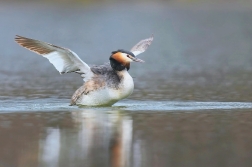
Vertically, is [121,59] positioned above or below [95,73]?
above

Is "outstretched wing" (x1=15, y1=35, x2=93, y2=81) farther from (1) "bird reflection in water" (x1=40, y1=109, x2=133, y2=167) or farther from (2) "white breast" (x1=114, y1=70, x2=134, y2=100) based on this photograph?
(1) "bird reflection in water" (x1=40, y1=109, x2=133, y2=167)

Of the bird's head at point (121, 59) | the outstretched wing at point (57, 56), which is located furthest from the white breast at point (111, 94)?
the outstretched wing at point (57, 56)

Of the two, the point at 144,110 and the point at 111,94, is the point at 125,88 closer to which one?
the point at 111,94

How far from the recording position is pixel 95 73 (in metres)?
18.7

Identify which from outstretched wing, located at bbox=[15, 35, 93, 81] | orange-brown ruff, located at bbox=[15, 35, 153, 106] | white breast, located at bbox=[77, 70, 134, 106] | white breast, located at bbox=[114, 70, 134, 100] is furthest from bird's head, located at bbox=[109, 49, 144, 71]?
outstretched wing, located at bbox=[15, 35, 93, 81]

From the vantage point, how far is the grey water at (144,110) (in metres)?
13.0

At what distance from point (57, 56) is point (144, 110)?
2145 millimetres

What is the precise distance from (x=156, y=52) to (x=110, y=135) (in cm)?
2212

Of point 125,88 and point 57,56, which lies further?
point 57,56

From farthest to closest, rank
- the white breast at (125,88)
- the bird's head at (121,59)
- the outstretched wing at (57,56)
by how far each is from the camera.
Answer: the bird's head at (121,59) < the outstretched wing at (57,56) < the white breast at (125,88)

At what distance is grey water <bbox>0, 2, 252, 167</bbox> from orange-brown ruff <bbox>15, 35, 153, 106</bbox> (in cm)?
29

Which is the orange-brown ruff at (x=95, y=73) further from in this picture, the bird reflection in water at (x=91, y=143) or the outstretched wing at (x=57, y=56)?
the bird reflection in water at (x=91, y=143)

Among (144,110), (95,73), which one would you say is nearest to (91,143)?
(144,110)

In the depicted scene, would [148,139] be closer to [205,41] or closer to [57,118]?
[57,118]
